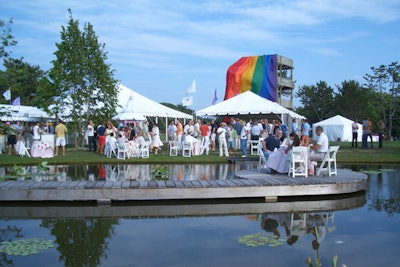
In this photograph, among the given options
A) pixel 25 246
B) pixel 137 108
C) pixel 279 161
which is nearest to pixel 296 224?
pixel 279 161

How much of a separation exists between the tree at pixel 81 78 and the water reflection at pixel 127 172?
824cm

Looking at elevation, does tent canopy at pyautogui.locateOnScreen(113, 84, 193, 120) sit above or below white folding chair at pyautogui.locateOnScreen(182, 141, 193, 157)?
above

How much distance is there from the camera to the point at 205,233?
650cm

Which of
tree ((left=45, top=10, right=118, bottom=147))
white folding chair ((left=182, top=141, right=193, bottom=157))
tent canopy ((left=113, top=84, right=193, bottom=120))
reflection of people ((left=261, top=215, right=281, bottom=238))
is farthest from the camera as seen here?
tent canopy ((left=113, top=84, right=193, bottom=120))

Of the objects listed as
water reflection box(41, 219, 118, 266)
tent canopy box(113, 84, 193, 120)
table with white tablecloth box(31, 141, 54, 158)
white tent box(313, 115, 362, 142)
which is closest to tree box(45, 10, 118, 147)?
tent canopy box(113, 84, 193, 120)

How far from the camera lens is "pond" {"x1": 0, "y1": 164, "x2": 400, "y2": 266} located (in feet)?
17.3

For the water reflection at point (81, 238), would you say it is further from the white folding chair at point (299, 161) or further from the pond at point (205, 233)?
the white folding chair at point (299, 161)

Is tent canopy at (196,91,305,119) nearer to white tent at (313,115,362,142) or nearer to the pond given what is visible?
the pond

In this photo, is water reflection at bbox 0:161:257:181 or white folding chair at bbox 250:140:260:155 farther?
white folding chair at bbox 250:140:260:155

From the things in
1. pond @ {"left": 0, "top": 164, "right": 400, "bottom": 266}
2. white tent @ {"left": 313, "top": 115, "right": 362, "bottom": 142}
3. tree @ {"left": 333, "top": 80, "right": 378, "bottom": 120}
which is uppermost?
tree @ {"left": 333, "top": 80, "right": 378, "bottom": 120}

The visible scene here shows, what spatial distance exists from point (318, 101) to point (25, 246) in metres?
50.4

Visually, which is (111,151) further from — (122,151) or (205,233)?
(205,233)

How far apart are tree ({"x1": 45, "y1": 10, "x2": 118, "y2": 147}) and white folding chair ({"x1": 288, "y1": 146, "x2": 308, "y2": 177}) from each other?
48.6 ft

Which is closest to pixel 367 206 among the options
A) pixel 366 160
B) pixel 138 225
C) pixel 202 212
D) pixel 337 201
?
pixel 337 201
